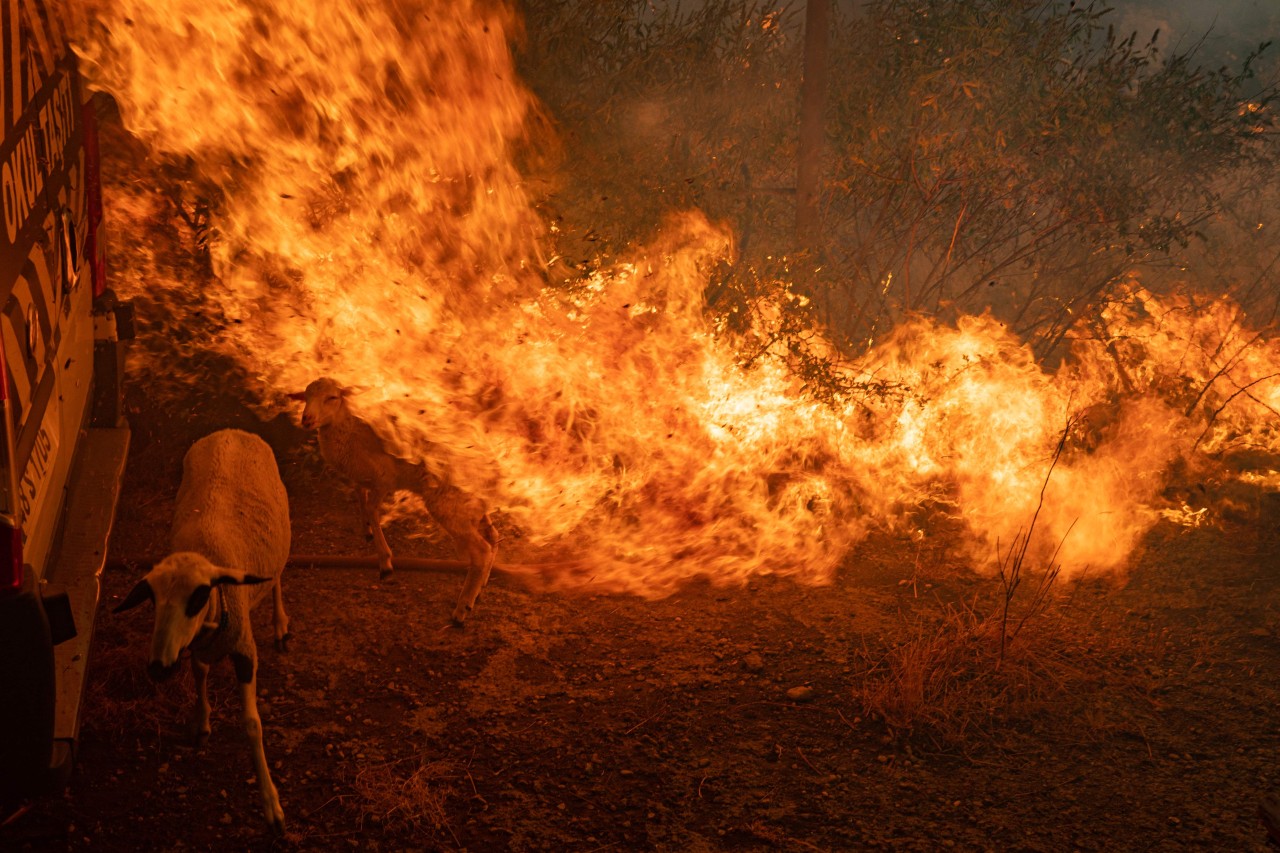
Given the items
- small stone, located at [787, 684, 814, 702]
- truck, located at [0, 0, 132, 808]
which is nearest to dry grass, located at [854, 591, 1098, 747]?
small stone, located at [787, 684, 814, 702]

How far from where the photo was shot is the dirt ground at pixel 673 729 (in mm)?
4430

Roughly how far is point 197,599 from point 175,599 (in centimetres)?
8

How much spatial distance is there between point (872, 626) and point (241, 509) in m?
4.42

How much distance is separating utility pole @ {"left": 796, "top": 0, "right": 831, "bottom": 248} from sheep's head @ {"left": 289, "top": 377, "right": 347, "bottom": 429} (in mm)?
7833

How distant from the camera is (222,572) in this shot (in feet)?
13.1

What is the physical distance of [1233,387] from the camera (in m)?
10.1

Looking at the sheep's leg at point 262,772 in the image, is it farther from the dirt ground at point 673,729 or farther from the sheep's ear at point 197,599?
the sheep's ear at point 197,599

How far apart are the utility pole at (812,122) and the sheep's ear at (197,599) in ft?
32.8

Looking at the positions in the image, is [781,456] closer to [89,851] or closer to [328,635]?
[328,635]

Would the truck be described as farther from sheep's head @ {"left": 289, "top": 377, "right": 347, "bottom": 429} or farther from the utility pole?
the utility pole

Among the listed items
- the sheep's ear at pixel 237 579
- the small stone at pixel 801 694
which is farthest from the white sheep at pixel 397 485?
the sheep's ear at pixel 237 579


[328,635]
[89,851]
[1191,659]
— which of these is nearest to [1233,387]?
[1191,659]

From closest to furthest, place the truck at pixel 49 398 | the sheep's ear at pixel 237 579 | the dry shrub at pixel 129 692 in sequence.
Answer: the truck at pixel 49 398 < the sheep's ear at pixel 237 579 < the dry shrub at pixel 129 692

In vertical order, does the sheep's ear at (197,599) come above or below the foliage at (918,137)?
below
